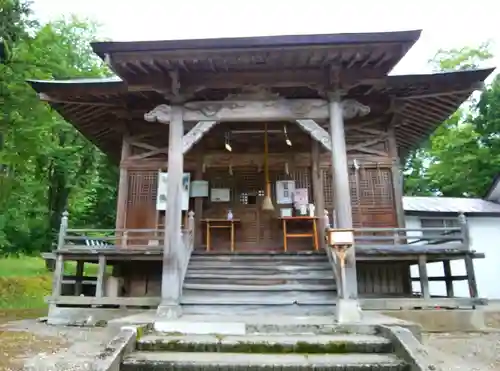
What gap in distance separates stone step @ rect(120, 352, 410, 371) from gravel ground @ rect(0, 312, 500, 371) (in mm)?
477

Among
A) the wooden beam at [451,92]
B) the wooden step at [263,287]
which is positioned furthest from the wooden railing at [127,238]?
the wooden beam at [451,92]

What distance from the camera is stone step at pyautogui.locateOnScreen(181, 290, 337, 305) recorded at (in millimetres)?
6777

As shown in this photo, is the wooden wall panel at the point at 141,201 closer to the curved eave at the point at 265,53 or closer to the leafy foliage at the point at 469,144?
the curved eave at the point at 265,53

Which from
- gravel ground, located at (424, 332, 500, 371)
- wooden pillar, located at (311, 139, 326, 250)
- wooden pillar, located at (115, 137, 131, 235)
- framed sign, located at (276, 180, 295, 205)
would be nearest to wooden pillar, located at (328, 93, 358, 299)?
gravel ground, located at (424, 332, 500, 371)

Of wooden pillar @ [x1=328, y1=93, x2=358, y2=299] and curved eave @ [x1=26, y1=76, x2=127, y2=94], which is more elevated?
curved eave @ [x1=26, y1=76, x2=127, y2=94]

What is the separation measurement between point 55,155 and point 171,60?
1155 centimetres

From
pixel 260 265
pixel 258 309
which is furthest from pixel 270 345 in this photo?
pixel 260 265

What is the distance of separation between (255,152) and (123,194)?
344 cm

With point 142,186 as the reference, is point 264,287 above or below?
below

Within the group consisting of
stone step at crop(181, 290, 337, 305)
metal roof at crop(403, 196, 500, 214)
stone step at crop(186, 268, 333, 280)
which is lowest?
stone step at crop(181, 290, 337, 305)

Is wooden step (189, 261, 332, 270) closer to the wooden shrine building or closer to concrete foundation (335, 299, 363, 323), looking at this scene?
the wooden shrine building

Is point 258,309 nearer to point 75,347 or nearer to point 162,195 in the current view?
point 75,347

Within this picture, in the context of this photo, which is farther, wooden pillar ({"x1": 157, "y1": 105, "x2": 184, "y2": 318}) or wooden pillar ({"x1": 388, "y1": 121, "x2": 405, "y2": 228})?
wooden pillar ({"x1": 388, "y1": 121, "x2": 405, "y2": 228})

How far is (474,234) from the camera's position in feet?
51.8
